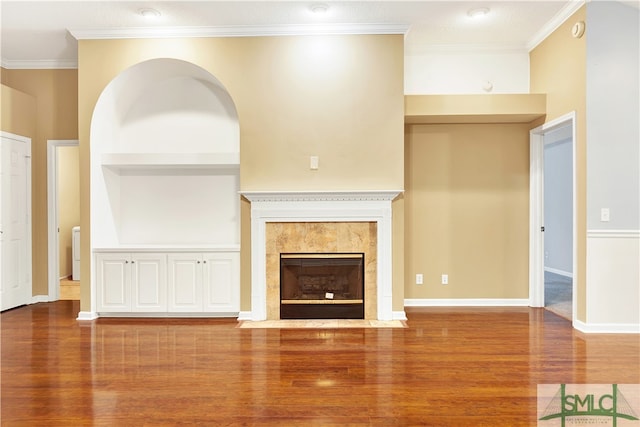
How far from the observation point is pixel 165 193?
471 centimetres

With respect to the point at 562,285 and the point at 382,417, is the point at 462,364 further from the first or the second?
the point at 562,285

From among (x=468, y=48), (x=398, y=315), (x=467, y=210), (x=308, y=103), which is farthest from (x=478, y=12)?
(x=398, y=315)

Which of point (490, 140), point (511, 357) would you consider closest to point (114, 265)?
point (511, 357)

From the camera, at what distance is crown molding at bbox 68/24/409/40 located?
401 cm

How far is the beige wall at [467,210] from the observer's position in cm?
475

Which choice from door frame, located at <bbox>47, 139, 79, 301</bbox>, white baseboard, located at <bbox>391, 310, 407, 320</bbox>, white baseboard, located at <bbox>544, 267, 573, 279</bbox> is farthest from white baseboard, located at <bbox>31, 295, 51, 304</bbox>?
white baseboard, located at <bbox>544, 267, 573, 279</bbox>

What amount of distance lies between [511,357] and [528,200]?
7.69ft

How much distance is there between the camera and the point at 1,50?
15.2 ft

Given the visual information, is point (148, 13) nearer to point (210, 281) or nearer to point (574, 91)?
point (210, 281)

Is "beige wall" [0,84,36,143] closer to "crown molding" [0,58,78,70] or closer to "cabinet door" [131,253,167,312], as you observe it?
"crown molding" [0,58,78,70]

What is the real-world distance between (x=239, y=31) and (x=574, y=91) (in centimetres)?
335

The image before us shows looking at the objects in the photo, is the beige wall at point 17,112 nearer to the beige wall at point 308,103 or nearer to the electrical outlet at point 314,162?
the beige wall at point 308,103
